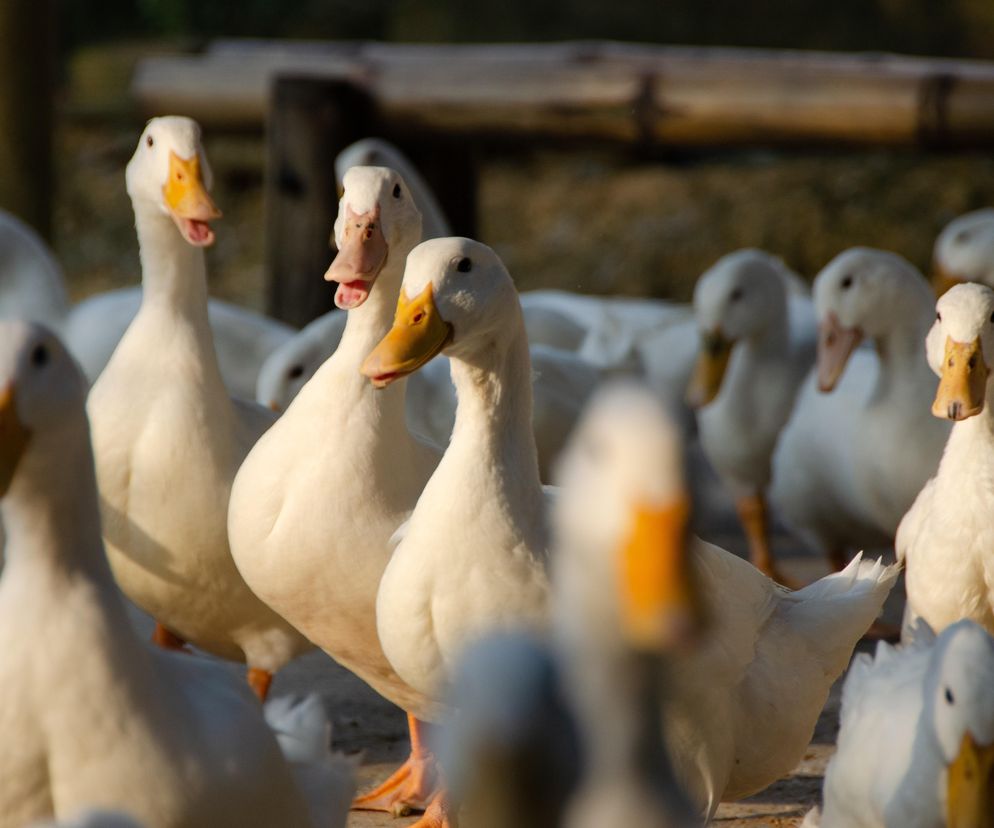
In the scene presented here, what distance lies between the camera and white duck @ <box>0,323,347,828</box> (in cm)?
270

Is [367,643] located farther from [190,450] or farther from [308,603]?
[190,450]

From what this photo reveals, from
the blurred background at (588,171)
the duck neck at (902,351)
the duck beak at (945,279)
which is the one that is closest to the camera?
the duck neck at (902,351)

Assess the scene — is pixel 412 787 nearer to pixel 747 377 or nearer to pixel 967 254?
pixel 747 377

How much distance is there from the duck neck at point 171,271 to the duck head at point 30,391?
1888mm

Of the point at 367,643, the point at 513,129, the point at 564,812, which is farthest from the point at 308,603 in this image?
the point at 513,129

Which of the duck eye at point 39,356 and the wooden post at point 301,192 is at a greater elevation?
the duck eye at point 39,356

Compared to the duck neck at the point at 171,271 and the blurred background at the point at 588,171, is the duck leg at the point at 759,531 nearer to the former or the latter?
the blurred background at the point at 588,171

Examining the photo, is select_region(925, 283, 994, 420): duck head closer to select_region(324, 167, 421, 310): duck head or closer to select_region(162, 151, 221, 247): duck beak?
select_region(324, 167, 421, 310): duck head

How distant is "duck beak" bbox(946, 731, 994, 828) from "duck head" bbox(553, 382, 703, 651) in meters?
1.26

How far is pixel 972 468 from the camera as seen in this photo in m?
4.25

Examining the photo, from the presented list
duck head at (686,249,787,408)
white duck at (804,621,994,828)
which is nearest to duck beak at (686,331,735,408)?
duck head at (686,249,787,408)

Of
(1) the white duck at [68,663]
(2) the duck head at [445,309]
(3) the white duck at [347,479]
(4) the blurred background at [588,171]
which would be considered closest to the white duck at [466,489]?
(2) the duck head at [445,309]

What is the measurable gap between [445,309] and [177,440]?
1173 mm

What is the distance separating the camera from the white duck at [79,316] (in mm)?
6770
